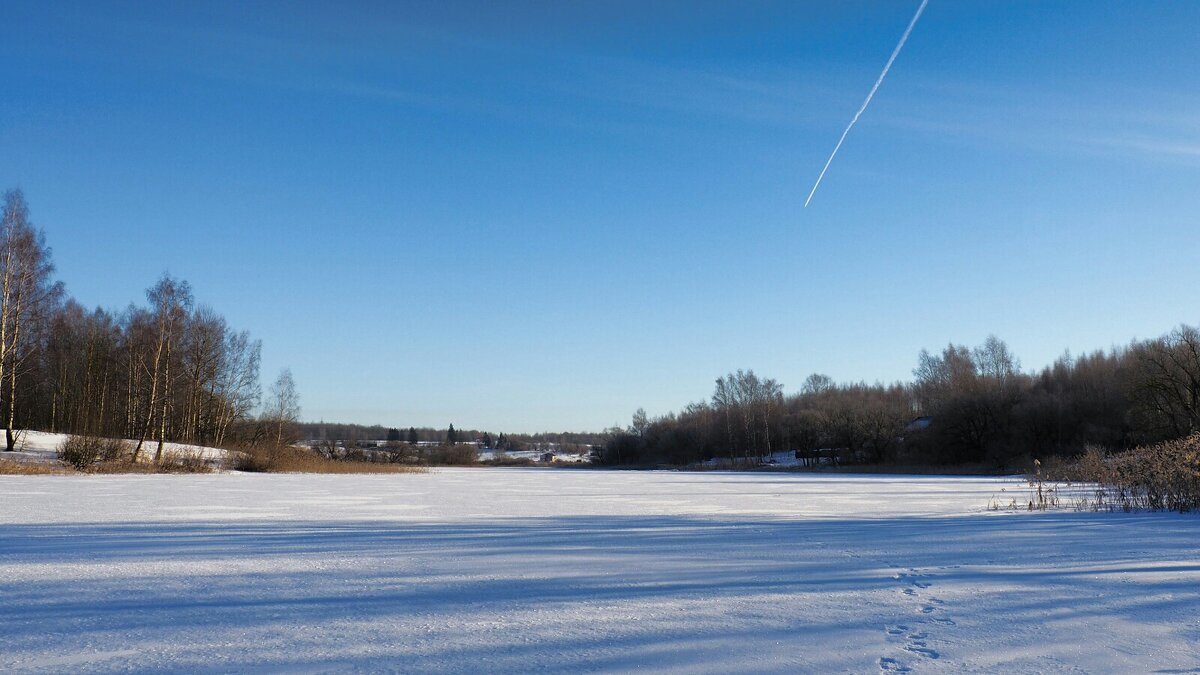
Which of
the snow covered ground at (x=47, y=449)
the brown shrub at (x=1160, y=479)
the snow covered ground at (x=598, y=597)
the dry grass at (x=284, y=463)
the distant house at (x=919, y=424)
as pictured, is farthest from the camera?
the distant house at (x=919, y=424)

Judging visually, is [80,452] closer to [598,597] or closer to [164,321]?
[164,321]

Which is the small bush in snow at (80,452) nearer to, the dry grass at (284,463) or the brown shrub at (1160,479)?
the dry grass at (284,463)

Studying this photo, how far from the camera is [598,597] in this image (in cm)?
411

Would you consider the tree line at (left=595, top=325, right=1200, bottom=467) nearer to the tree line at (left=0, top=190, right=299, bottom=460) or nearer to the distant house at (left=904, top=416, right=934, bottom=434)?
the distant house at (left=904, top=416, right=934, bottom=434)

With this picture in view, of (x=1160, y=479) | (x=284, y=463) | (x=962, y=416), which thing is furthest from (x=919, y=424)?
(x=1160, y=479)

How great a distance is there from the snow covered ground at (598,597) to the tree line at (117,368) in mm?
19170

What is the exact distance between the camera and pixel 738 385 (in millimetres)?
69000

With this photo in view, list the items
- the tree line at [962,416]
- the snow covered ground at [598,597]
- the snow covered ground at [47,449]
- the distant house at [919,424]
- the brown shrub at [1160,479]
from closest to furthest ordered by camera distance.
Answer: the snow covered ground at [598,597], the brown shrub at [1160,479], the snow covered ground at [47,449], the tree line at [962,416], the distant house at [919,424]

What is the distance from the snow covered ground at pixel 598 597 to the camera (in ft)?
9.50

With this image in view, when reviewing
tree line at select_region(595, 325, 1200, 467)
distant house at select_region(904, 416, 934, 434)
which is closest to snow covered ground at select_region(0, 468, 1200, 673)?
tree line at select_region(595, 325, 1200, 467)

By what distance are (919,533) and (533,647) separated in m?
5.49

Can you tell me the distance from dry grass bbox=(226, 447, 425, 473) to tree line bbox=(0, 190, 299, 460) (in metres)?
2.66

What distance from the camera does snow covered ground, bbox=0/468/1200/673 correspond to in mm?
2896

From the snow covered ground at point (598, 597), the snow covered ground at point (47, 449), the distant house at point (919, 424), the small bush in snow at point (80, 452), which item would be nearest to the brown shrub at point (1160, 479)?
the snow covered ground at point (598, 597)
